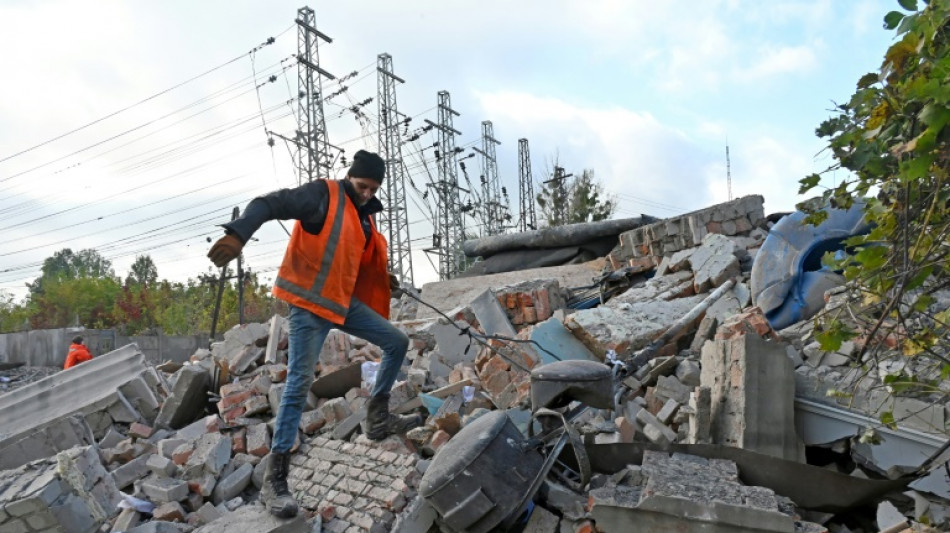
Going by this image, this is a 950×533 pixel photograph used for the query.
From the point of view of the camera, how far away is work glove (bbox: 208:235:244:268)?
10.0ft

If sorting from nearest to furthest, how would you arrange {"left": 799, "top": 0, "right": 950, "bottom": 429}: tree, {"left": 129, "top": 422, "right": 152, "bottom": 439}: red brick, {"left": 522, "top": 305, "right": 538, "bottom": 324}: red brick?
{"left": 799, "top": 0, "right": 950, "bottom": 429}: tree
{"left": 129, "top": 422, "right": 152, "bottom": 439}: red brick
{"left": 522, "top": 305, "right": 538, "bottom": 324}: red brick

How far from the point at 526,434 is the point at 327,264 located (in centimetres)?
138

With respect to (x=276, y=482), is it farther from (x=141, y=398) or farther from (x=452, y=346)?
(x=141, y=398)

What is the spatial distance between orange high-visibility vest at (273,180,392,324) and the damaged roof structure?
0.95 metres

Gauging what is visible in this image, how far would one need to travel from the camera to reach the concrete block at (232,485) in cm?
405

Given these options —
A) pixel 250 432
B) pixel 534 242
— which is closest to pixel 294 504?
pixel 250 432

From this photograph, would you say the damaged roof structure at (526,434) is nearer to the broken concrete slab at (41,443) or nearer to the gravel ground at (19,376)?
the broken concrete slab at (41,443)

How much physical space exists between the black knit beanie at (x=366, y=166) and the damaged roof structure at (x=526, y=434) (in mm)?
1274

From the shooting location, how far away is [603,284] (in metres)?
7.14

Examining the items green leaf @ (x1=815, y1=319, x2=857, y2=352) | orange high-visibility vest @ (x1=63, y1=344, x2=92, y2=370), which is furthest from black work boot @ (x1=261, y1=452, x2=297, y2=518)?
orange high-visibility vest @ (x1=63, y1=344, x2=92, y2=370)

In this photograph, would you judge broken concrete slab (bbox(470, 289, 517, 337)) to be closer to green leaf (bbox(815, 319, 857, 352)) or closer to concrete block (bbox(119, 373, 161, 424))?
concrete block (bbox(119, 373, 161, 424))

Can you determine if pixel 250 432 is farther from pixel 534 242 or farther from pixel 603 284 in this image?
pixel 534 242

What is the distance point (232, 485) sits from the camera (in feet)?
13.4

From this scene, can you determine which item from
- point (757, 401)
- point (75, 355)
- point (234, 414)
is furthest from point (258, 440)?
point (75, 355)
